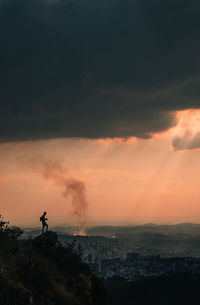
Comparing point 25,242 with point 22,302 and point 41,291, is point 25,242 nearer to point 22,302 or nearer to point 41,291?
point 41,291

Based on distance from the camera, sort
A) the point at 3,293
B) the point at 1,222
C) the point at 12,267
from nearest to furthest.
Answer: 1. the point at 3,293
2. the point at 12,267
3. the point at 1,222

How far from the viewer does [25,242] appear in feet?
332

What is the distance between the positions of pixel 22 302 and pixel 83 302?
21900mm

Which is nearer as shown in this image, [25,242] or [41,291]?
[41,291]

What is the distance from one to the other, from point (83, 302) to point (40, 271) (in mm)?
13781

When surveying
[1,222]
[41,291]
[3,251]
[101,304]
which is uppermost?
[1,222]

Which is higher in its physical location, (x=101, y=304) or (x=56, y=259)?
(x=56, y=259)

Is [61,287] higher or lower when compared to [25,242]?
lower

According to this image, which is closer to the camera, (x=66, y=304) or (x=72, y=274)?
(x=66, y=304)

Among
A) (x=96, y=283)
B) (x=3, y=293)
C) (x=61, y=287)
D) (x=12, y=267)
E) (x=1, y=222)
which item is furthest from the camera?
(x=96, y=283)

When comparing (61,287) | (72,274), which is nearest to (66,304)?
(61,287)

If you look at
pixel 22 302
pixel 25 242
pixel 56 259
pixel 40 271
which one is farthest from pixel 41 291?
pixel 56 259

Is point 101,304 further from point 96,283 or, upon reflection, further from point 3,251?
point 3,251

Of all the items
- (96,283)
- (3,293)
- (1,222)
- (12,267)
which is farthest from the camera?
(96,283)
